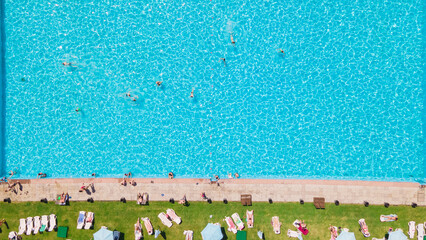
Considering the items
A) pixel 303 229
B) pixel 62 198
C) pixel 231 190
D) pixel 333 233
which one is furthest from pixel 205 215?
pixel 62 198

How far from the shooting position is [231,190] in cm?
1745

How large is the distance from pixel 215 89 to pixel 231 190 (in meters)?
6.50

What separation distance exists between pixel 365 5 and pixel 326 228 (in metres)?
14.3

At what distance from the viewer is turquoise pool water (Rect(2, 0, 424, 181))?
57.9 feet

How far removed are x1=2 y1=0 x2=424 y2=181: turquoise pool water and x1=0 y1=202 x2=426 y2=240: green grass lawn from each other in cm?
194

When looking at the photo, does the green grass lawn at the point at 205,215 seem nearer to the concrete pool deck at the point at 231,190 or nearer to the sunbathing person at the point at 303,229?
the sunbathing person at the point at 303,229

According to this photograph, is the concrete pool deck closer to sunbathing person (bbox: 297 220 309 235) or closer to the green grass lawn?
the green grass lawn

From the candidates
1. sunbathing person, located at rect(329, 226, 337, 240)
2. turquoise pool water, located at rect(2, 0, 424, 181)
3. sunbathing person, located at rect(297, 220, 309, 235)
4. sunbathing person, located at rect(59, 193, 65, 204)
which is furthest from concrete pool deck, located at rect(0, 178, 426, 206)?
sunbathing person, located at rect(329, 226, 337, 240)

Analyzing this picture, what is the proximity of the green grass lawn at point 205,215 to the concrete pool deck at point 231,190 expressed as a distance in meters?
0.43

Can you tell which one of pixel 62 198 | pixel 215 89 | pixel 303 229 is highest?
pixel 215 89

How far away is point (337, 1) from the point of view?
17.8m

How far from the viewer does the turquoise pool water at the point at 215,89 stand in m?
17.6

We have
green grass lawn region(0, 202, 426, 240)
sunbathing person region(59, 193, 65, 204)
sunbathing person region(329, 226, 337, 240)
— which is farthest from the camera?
sunbathing person region(59, 193, 65, 204)

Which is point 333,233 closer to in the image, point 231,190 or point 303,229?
point 303,229
